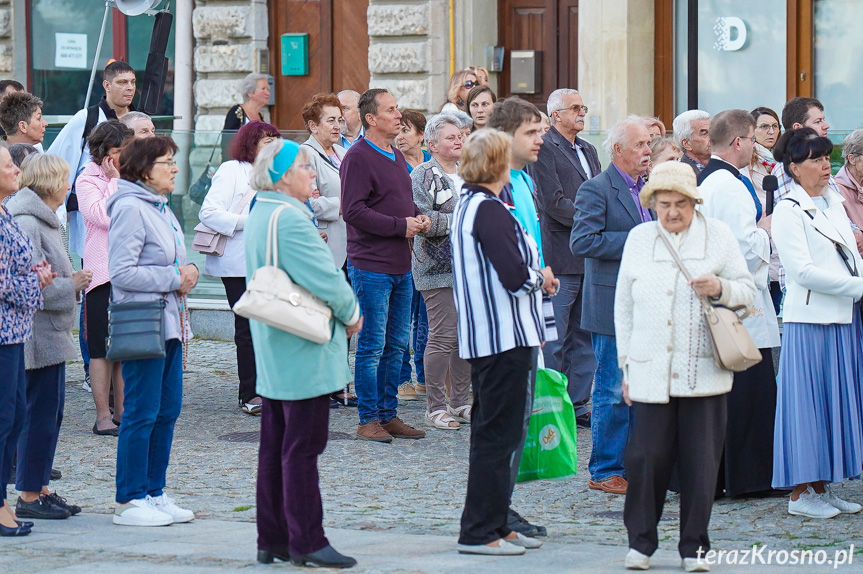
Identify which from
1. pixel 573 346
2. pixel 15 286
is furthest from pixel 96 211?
pixel 573 346

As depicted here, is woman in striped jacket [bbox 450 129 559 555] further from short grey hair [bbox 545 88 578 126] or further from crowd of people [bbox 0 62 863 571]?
short grey hair [bbox 545 88 578 126]

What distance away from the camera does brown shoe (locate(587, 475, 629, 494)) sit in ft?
25.1

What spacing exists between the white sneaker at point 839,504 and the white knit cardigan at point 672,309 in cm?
155

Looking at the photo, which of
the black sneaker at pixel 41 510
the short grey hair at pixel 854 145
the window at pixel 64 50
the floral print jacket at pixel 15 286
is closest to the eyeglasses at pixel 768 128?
the short grey hair at pixel 854 145

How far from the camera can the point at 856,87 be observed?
15523mm

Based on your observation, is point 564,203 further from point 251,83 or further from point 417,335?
point 251,83

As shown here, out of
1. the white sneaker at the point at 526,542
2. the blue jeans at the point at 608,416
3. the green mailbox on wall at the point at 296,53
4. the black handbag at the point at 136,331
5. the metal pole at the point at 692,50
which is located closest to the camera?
the white sneaker at the point at 526,542

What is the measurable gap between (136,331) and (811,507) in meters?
3.32

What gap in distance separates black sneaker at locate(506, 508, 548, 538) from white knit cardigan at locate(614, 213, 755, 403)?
2.87 ft

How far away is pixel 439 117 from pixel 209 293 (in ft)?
16.6

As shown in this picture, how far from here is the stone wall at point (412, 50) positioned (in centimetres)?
1670

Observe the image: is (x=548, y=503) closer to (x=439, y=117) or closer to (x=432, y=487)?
(x=432, y=487)

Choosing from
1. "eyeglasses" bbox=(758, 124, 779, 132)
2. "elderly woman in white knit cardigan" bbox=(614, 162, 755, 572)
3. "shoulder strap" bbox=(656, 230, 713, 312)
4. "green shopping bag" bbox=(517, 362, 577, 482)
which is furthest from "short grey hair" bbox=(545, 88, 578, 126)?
"shoulder strap" bbox=(656, 230, 713, 312)
